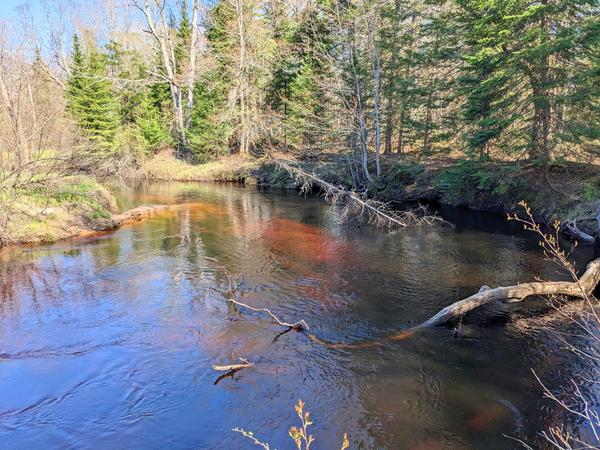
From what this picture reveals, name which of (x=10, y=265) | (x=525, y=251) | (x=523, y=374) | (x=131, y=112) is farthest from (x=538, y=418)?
(x=131, y=112)

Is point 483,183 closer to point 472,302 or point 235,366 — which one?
point 472,302

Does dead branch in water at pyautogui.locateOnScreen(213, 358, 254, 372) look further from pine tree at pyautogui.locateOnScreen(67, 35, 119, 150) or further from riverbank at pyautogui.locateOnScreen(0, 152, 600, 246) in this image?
pine tree at pyautogui.locateOnScreen(67, 35, 119, 150)

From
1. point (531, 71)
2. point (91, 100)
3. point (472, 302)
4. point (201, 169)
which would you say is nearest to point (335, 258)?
point (472, 302)

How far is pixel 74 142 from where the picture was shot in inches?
746

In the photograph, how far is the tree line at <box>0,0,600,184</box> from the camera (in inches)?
612

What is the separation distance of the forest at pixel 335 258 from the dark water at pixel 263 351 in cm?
4

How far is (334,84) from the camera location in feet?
75.0

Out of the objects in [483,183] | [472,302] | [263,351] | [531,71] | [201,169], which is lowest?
[263,351]

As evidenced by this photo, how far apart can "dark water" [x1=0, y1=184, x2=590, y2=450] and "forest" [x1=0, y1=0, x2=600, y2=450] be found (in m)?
0.04

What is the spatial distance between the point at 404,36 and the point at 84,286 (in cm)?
2084

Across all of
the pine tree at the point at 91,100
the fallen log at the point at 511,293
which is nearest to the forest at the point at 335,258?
the fallen log at the point at 511,293

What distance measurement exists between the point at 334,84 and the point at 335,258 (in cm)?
1246

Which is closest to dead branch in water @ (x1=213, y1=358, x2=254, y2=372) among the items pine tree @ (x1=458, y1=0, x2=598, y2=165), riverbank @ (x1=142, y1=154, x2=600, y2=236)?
riverbank @ (x1=142, y1=154, x2=600, y2=236)

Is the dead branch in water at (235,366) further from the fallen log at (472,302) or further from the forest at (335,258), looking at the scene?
the fallen log at (472,302)
